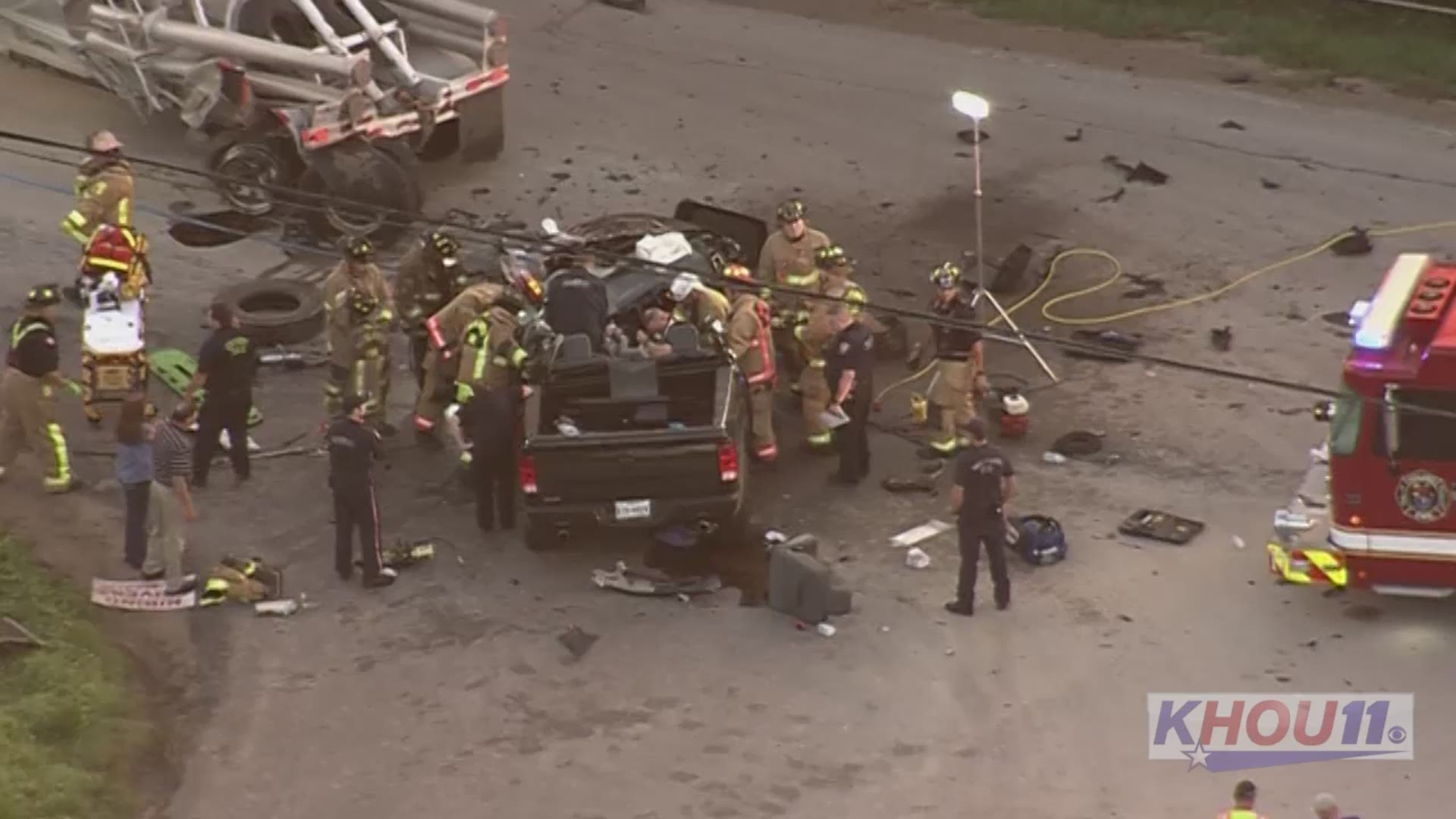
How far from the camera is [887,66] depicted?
27266 millimetres

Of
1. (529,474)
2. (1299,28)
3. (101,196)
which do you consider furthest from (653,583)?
(1299,28)

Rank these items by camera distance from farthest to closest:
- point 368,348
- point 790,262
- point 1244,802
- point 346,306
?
point 790,262, point 368,348, point 346,306, point 1244,802

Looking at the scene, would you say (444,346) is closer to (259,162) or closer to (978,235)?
(978,235)

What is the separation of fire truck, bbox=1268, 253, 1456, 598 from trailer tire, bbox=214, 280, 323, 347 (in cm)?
895

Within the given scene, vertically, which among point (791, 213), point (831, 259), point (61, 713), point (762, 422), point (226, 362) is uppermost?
point (791, 213)

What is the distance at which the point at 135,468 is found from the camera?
16.7 m

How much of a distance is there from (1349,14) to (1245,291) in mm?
8580

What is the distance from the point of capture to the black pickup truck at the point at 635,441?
54.7ft

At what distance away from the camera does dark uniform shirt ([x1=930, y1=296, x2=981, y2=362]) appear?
1816cm

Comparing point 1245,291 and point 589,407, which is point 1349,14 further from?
point 589,407

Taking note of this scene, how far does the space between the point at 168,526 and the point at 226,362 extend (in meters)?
1.70

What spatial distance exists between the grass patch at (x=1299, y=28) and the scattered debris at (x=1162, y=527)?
10.7 metres

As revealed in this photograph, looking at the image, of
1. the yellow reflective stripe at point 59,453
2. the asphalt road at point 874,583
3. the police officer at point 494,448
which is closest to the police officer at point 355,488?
the asphalt road at point 874,583

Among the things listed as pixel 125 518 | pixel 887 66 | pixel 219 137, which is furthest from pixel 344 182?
pixel 887 66
